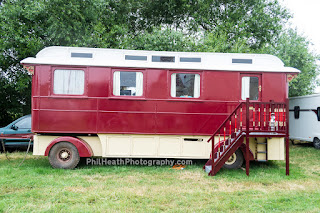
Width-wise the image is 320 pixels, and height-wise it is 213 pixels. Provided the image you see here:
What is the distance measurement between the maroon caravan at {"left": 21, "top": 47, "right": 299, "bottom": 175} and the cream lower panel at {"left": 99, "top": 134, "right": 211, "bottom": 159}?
1.1 inches

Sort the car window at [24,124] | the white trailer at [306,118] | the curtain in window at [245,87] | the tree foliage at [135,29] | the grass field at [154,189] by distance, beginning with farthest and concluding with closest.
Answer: the white trailer at [306,118] → the tree foliage at [135,29] → the car window at [24,124] → the curtain in window at [245,87] → the grass field at [154,189]

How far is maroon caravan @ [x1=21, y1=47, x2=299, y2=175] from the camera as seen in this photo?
7.07 m

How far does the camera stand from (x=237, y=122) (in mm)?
7281

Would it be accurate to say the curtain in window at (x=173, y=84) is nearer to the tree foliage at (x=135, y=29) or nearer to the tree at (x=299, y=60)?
the tree foliage at (x=135, y=29)

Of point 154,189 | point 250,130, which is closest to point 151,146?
point 154,189

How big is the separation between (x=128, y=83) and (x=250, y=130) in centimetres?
358

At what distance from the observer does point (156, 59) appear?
750 centimetres

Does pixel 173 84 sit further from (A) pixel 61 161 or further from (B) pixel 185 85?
(A) pixel 61 161

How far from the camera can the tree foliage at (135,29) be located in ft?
35.4

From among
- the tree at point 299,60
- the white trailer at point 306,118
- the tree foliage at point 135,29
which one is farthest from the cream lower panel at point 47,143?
the tree at point 299,60

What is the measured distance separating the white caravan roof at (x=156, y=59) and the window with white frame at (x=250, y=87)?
29 centimetres

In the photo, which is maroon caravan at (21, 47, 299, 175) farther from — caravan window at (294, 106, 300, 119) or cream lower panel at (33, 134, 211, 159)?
caravan window at (294, 106, 300, 119)

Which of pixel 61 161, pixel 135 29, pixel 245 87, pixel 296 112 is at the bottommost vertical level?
pixel 61 161

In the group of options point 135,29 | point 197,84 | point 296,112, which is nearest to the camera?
point 197,84
